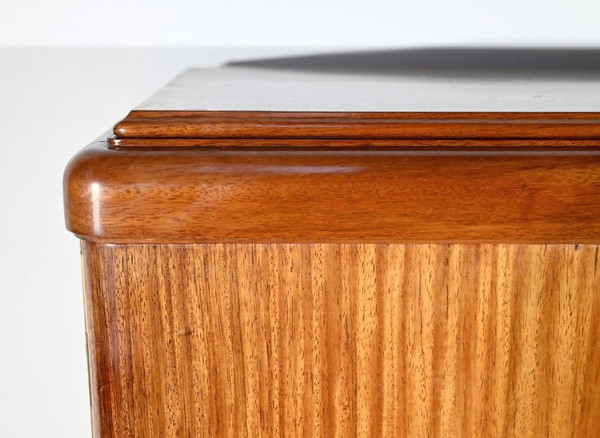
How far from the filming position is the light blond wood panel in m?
0.34

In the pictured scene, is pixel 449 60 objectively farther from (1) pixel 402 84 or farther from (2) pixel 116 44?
(2) pixel 116 44

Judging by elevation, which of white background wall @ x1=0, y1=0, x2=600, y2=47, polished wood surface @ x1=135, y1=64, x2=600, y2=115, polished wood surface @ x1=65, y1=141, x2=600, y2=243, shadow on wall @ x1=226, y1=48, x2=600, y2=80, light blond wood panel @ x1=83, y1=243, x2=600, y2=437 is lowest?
light blond wood panel @ x1=83, y1=243, x2=600, y2=437

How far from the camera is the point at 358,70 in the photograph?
776mm

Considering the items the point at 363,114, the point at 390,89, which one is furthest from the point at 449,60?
the point at 363,114

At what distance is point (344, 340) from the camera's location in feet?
1.15

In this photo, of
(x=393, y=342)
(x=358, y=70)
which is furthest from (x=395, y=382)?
(x=358, y=70)

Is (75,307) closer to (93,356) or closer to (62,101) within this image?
(62,101)

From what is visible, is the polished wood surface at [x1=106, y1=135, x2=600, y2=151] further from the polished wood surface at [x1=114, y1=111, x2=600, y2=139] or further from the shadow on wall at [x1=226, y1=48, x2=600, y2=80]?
the shadow on wall at [x1=226, y1=48, x2=600, y2=80]

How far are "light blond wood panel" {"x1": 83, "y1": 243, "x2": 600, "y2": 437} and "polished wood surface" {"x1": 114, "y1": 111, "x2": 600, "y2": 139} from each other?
6cm

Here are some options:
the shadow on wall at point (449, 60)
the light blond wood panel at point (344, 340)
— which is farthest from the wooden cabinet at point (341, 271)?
the shadow on wall at point (449, 60)

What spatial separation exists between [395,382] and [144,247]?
16 cm

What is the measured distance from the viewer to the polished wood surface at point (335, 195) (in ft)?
1.08

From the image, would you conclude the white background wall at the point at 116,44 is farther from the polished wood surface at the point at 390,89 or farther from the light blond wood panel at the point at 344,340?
the light blond wood panel at the point at 344,340

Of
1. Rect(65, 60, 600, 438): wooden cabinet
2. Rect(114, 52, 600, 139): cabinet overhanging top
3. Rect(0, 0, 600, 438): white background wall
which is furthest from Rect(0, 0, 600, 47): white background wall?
Rect(65, 60, 600, 438): wooden cabinet
